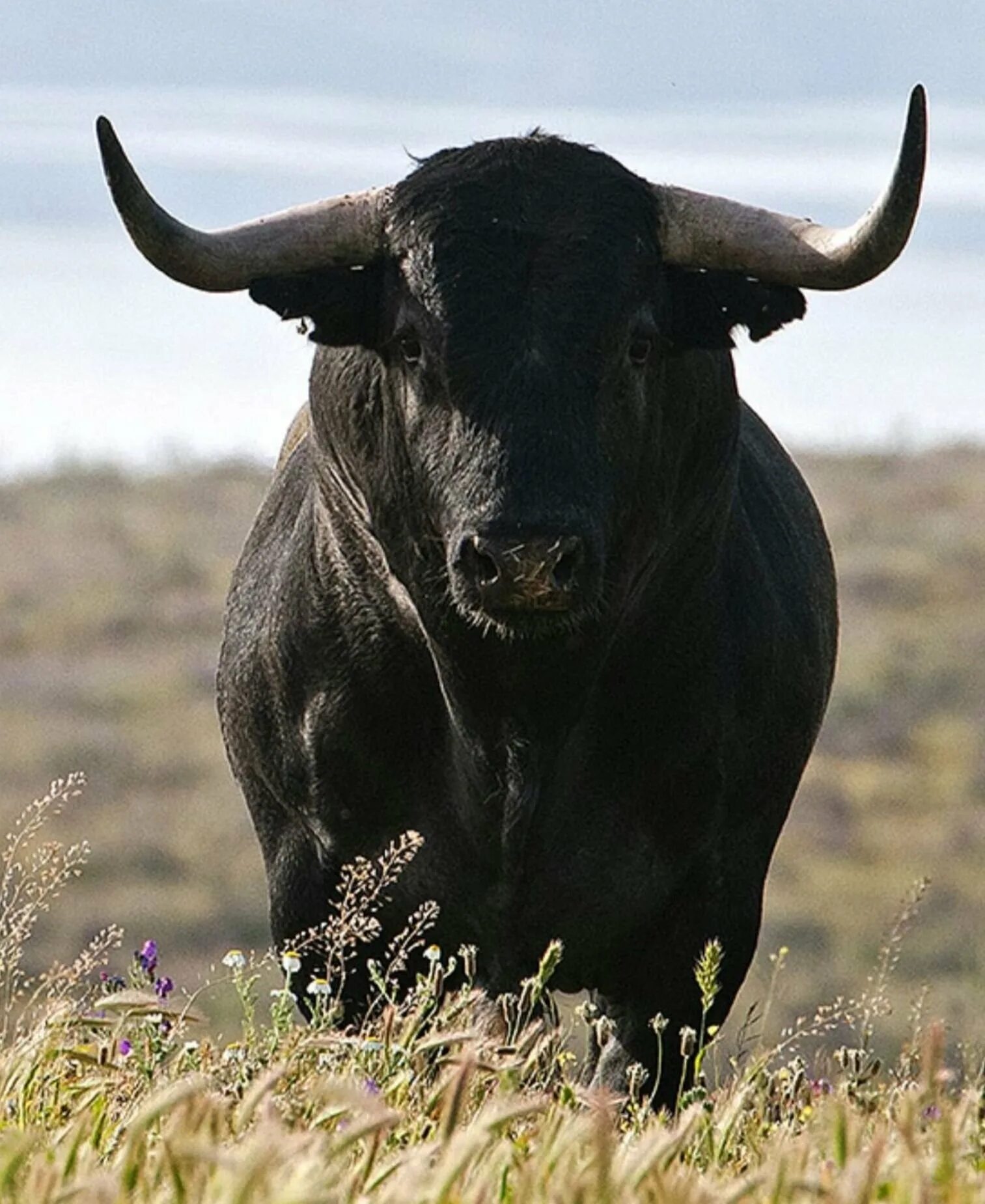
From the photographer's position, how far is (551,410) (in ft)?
22.9

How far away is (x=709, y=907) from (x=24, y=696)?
41408 millimetres

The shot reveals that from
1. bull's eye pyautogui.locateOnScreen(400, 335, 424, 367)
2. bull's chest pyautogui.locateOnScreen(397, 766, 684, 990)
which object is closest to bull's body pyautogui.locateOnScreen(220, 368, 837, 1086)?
bull's chest pyautogui.locateOnScreen(397, 766, 684, 990)

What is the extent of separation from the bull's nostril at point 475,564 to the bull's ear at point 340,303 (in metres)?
1.10

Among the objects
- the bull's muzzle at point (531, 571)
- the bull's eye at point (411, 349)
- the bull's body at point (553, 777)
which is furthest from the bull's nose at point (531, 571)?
the bull's body at point (553, 777)

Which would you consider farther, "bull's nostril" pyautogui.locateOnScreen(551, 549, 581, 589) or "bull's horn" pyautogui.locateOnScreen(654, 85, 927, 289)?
"bull's horn" pyautogui.locateOnScreen(654, 85, 927, 289)

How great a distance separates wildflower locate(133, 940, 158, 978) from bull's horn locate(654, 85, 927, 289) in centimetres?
253

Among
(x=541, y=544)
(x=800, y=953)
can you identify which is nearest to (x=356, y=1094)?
(x=541, y=544)

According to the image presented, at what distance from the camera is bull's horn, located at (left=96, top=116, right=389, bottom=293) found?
7527mm

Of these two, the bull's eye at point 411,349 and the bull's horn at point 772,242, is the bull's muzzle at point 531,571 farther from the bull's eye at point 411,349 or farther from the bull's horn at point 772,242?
the bull's horn at point 772,242

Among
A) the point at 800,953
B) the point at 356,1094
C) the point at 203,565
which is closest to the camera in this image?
the point at 356,1094

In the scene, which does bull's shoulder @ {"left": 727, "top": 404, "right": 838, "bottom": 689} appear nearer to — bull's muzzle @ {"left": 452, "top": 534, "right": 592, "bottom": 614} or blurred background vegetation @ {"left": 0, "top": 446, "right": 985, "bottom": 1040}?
bull's muzzle @ {"left": 452, "top": 534, "right": 592, "bottom": 614}

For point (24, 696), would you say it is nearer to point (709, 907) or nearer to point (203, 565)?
point (203, 565)

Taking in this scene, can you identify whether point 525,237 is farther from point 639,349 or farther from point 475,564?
point 475,564

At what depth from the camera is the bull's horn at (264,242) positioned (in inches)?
296
